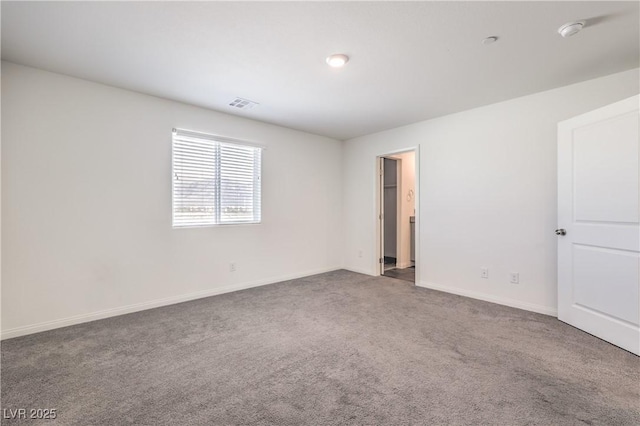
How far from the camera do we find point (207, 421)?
158cm

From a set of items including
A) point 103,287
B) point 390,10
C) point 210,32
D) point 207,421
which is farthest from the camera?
A: point 103,287

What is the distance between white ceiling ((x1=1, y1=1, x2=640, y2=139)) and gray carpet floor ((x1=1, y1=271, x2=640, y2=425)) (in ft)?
7.92

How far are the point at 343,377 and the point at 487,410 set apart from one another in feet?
2.79

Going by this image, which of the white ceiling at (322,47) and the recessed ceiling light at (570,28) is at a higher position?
the white ceiling at (322,47)

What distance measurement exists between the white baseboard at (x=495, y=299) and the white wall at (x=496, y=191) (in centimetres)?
1

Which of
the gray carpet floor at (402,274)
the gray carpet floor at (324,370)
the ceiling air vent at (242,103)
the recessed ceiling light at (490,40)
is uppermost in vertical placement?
the ceiling air vent at (242,103)

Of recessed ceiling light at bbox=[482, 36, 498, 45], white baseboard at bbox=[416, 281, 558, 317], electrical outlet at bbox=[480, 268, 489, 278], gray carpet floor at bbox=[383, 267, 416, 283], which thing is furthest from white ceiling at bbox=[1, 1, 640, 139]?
gray carpet floor at bbox=[383, 267, 416, 283]

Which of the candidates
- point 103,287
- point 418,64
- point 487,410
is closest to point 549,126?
point 418,64

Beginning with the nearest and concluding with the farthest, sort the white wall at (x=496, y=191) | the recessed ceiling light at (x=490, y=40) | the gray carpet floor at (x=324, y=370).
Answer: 1. the gray carpet floor at (x=324, y=370)
2. the recessed ceiling light at (x=490, y=40)
3. the white wall at (x=496, y=191)

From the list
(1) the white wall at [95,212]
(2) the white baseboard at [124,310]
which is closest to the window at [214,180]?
(1) the white wall at [95,212]

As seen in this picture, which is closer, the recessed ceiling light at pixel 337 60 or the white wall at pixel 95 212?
the recessed ceiling light at pixel 337 60

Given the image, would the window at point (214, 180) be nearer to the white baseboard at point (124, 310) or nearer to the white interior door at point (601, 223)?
the white baseboard at point (124, 310)

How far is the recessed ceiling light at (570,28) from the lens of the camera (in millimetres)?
2049

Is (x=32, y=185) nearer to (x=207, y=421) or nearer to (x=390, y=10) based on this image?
(x=207, y=421)
